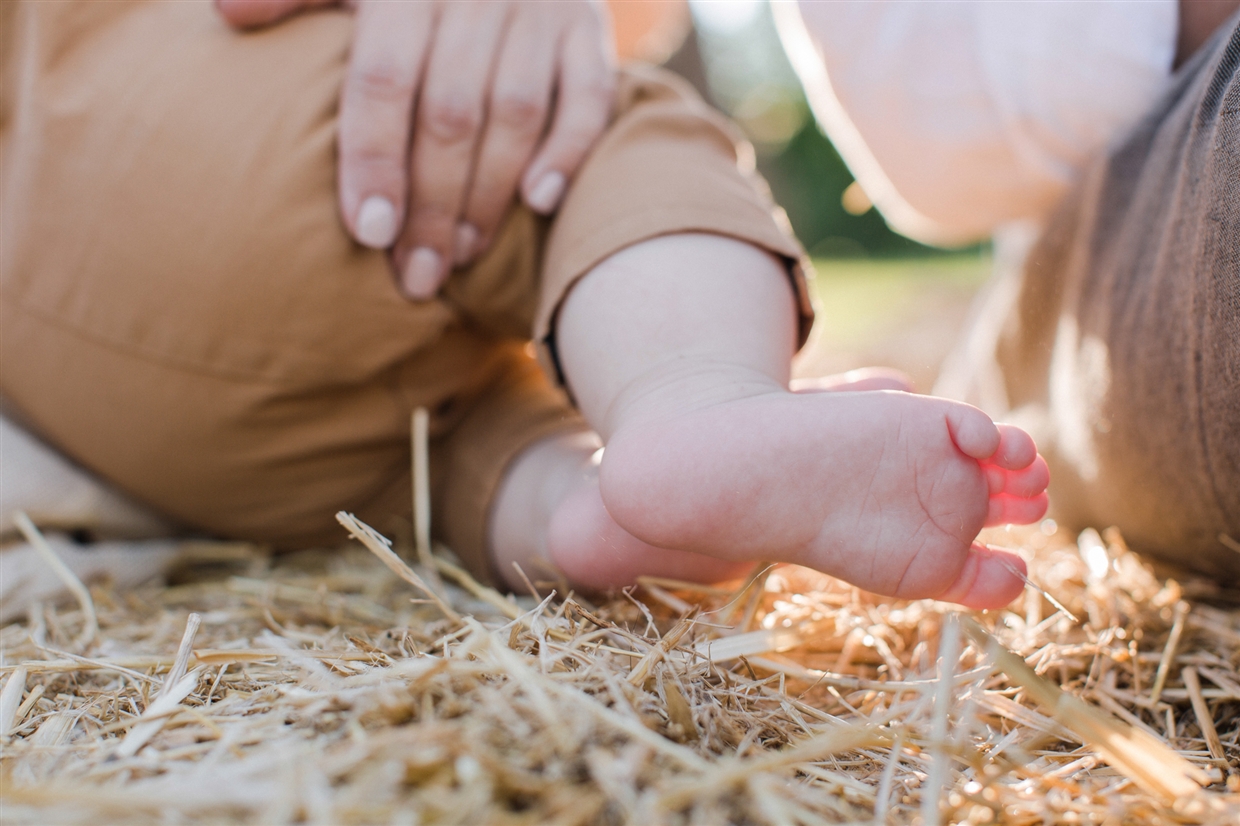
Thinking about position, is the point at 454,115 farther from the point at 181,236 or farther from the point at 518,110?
the point at 181,236

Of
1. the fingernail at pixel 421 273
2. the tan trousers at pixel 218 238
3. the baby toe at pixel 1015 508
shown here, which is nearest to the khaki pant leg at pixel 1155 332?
the baby toe at pixel 1015 508

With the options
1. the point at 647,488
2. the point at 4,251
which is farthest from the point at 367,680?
the point at 4,251

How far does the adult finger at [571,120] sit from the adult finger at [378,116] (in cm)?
13

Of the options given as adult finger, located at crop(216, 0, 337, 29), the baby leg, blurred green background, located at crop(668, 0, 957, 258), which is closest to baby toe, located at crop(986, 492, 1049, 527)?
the baby leg

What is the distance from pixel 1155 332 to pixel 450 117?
0.68 meters

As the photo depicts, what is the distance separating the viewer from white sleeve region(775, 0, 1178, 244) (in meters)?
0.91

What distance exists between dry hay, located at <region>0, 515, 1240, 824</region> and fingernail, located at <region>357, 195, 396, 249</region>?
1.05 ft

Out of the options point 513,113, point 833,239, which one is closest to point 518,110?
point 513,113

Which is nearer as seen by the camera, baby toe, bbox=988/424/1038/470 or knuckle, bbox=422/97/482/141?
baby toe, bbox=988/424/1038/470

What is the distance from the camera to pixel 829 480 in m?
0.64

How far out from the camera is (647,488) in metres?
0.64

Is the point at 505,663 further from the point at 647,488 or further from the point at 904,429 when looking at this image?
the point at 904,429

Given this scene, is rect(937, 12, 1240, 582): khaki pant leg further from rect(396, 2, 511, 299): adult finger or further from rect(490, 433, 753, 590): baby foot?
rect(396, 2, 511, 299): adult finger

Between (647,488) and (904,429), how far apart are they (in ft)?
0.60
